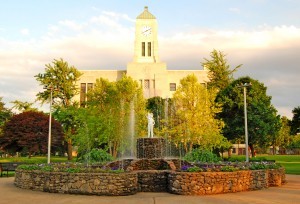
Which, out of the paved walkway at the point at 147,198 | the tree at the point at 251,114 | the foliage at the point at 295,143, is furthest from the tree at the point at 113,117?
the foliage at the point at 295,143

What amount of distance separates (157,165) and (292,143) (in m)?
92.4

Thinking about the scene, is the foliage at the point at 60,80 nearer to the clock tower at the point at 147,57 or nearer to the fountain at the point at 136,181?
the clock tower at the point at 147,57

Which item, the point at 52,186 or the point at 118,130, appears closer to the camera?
the point at 52,186

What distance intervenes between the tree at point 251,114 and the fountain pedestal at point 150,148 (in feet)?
82.9

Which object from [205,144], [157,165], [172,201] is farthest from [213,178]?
[205,144]

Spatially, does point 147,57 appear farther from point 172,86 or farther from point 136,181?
point 136,181

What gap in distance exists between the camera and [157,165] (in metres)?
19.1

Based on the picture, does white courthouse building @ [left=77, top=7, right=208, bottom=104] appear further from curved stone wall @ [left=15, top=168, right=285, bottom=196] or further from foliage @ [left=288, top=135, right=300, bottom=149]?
curved stone wall @ [left=15, top=168, right=285, bottom=196]

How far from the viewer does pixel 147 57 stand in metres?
70.1

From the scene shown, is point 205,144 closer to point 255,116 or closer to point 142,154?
point 255,116

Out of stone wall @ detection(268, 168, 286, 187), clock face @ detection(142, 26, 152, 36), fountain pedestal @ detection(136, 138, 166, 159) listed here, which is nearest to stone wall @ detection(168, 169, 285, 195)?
stone wall @ detection(268, 168, 286, 187)

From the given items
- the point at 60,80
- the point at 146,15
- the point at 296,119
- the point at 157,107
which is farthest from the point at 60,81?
the point at 296,119

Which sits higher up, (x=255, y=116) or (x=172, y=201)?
(x=255, y=116)

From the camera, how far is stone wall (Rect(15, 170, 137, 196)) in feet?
46.5
